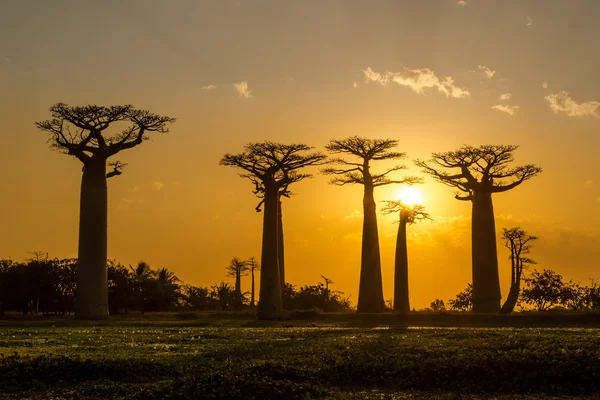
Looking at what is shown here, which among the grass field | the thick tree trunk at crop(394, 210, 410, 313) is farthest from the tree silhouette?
the grass field

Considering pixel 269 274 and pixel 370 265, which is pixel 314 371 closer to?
pixel 269 274

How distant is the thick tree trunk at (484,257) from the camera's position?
50.1 metres

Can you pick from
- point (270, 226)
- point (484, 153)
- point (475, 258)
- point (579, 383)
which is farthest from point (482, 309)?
point (579, 383)

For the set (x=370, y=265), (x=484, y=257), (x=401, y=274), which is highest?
(x=484, y=257)

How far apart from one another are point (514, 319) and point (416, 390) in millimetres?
24096

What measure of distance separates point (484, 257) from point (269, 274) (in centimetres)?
1433

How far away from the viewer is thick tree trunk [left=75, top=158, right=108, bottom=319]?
4494cm

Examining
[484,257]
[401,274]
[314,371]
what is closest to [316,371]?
[314,371]

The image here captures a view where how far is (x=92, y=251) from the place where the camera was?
45188 mm

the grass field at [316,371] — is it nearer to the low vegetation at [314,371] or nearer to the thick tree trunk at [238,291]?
the low vegetation at [314,371]

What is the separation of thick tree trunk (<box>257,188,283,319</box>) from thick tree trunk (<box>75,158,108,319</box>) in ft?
30.9

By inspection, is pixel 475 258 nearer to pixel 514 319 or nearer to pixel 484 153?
pixel 484 153

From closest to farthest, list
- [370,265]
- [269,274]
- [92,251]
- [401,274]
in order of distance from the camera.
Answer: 1. [92,251]
2. [269,274]
3. [370,265]
4. [401,274]

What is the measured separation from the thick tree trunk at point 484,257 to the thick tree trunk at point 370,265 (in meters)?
6.59
